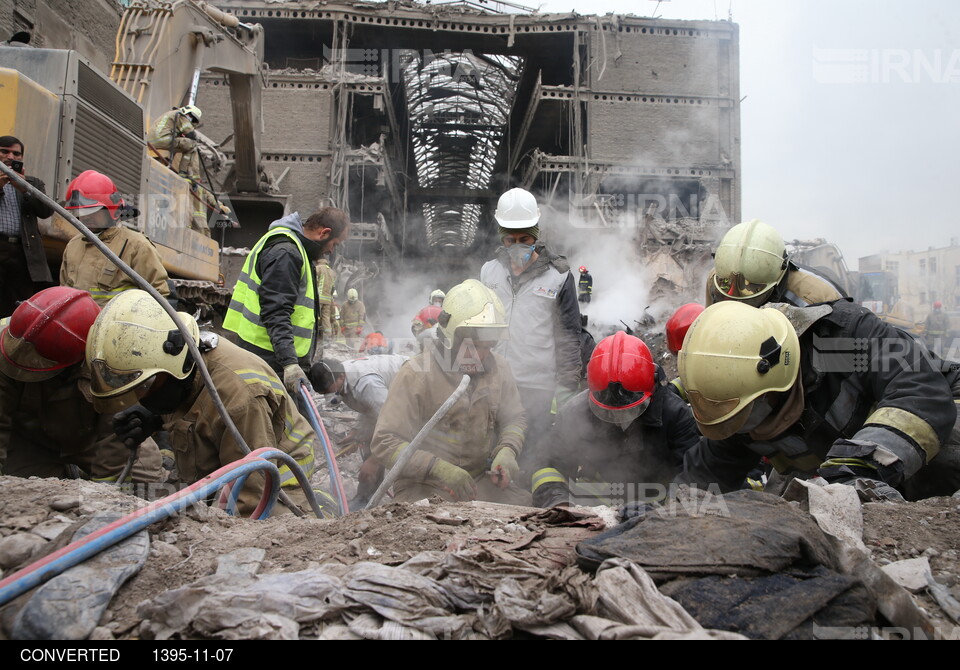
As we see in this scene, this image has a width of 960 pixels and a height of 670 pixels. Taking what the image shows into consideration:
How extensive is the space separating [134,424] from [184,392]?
0.25m

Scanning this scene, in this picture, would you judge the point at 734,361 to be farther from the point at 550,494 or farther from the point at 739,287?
the point at 550,494

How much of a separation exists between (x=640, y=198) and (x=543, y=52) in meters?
6.38

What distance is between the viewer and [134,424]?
298cm

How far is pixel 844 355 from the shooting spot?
107 inches

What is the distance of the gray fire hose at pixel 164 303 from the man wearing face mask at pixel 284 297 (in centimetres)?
103

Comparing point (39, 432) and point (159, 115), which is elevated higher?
point (159, 115)

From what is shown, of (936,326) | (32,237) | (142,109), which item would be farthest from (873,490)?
(936,326)

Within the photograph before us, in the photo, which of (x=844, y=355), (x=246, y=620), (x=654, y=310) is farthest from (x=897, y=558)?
(x=654, y=310)

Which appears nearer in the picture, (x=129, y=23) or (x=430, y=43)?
(x=129, y=23)

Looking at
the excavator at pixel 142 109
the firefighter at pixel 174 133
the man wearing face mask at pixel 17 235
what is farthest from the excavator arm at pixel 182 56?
the man wearing face mask at pixel 17 235

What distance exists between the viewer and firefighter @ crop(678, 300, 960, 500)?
245cm

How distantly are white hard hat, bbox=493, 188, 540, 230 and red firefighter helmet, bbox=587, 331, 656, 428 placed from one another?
1407 millimetres

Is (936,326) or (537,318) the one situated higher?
(936,326)
